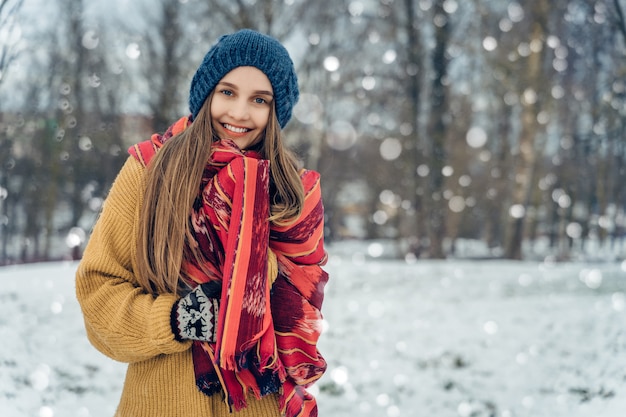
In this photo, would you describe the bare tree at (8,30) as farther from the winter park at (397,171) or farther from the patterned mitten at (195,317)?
the patterned mitten at (195,317)

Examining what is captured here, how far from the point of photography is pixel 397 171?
12742mm

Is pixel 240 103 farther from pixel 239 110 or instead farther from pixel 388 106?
pixel 388 106

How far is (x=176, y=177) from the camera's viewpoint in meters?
1.42

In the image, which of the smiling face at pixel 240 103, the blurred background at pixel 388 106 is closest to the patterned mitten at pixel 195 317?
the smiling face at pixel 240 103

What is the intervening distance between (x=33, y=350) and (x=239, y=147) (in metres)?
3.73

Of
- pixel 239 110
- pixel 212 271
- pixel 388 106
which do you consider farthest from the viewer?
pixel 388 106

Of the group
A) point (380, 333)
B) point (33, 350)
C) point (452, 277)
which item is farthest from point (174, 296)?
point (452, 277)

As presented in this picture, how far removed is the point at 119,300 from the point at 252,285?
1.16 feet

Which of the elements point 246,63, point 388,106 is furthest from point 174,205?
point 388,106

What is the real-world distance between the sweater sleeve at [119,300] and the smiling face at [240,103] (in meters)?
0.42

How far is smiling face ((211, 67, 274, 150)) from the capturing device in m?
1.59

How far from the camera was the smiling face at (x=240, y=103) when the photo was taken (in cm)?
159

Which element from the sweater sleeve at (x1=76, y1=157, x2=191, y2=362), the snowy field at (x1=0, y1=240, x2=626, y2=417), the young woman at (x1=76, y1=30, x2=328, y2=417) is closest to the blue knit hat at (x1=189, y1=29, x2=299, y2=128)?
the young woman at (x1=76, y1=30, x2=328, y2=417)

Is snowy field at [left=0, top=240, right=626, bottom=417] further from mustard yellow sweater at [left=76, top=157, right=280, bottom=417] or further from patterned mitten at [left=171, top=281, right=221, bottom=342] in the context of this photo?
patterned mitten at [left=171, top=281, right=221, bottom=342]
